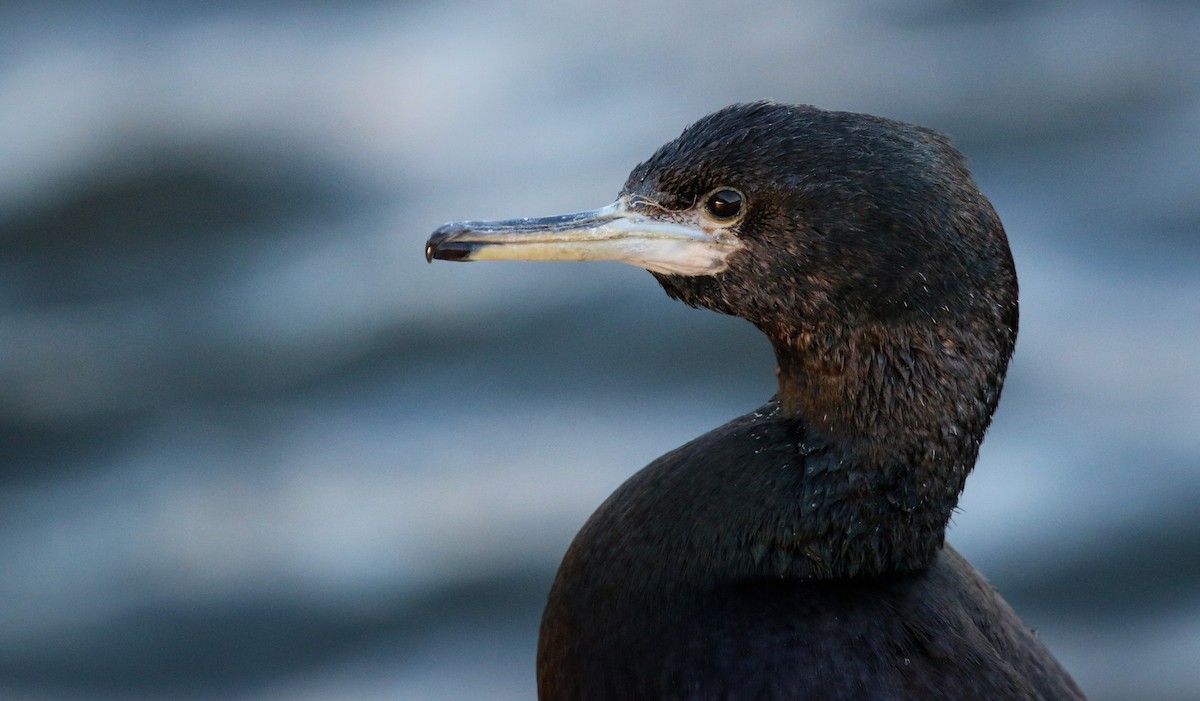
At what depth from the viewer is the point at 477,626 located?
6.88 metres

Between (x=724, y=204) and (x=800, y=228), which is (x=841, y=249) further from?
(x=724, y=204)

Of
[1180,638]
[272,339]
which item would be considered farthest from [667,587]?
[272,339]

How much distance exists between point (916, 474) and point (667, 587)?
0.57m

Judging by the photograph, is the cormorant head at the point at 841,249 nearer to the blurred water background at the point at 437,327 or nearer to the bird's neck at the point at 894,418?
the bird's neck at the point at 894,418

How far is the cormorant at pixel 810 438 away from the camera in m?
3.43

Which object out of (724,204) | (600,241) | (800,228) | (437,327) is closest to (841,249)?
(800,228)

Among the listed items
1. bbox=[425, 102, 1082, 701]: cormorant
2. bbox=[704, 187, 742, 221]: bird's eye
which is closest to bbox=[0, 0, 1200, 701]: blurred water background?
bbox=[425, 102, 1082, 701]: cormorant

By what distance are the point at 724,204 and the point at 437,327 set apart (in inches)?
176

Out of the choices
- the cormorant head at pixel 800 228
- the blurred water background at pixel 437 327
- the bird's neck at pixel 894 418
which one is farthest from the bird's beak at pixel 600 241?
the blurred water background at pixel 437 327

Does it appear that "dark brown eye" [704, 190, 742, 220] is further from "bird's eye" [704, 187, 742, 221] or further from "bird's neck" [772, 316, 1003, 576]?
"bird's neck" [772, 316, 1003, 576]

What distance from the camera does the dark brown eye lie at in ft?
11.7

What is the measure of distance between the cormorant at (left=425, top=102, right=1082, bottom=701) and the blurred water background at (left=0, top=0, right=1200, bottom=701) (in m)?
3.20

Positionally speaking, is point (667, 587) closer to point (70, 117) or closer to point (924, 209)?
point (924, 209)

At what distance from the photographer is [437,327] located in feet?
26.0
